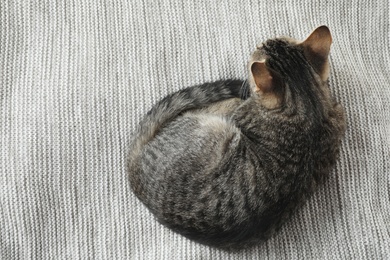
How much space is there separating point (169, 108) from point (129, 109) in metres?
0.14

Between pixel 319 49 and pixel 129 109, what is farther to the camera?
A: pixel 129 109

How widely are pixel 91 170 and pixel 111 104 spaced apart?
0.56 ft

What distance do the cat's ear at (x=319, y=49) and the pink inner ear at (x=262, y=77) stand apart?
124mm

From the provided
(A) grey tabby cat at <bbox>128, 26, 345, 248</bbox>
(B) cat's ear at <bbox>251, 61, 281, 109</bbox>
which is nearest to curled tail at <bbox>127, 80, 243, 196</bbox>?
(A) grey tabby cat at <bbox>128, 26, 345, 248</bbox>

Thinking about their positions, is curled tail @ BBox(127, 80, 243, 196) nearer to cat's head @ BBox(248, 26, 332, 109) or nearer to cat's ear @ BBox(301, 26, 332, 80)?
cat's head @ BBox(248, 26, 332, 109)

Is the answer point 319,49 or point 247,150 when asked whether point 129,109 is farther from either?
point 319,49

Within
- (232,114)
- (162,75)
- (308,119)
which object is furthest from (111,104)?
(308,119)

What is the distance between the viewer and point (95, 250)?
115cm

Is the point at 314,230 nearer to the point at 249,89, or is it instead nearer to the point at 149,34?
the point at 249,89

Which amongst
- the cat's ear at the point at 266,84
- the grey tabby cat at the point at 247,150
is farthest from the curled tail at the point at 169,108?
A: the cat's ear at the point at 266,84

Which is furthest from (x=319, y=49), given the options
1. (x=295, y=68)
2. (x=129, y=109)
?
(x=129, y=109)

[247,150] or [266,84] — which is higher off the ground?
[266,84]

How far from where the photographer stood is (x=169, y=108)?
3.54ft

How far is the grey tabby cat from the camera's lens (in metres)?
0.96
